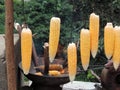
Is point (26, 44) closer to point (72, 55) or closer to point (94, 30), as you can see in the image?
point (72, 55)

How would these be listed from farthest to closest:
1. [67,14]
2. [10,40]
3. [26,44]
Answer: [67,14]
[10,40]
[26,44]

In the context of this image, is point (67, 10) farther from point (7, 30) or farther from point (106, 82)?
point (7, 30)

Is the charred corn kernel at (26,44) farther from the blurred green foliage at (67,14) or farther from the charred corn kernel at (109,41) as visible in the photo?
the blurred green foliage at (67,14)

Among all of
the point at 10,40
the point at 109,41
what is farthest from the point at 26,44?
the point at 109,41

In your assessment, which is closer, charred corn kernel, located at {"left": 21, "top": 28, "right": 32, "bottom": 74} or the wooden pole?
charred corn kernel, located at {"left": 21, "top": 28, "right": 32, "bottom": 74}

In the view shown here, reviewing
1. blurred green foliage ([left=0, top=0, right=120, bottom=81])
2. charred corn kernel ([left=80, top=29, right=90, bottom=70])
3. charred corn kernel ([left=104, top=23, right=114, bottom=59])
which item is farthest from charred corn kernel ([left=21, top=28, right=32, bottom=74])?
blurred green foliage ([left=0, top=0, right=120, bottom=81])

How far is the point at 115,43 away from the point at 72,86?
2.08m

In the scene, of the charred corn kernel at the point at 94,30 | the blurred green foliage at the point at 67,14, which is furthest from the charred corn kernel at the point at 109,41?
the blurred green foliage at the point at 67,14

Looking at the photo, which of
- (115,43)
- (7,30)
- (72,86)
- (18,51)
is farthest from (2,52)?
(72,86)

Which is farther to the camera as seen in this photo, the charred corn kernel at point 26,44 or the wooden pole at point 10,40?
the wooden pole at point 10,40

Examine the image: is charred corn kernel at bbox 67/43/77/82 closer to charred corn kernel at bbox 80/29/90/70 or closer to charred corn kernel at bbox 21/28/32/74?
charred corn kernel at bbox 80/29/90/70

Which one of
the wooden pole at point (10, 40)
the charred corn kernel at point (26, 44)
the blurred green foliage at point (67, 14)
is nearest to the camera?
the charred corn kernel at point (26, 44)

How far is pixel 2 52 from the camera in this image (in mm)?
2922

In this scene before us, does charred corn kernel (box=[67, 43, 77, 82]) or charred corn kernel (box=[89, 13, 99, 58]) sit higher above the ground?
charred corn kernel (box=[89, 13, 99, 58])
